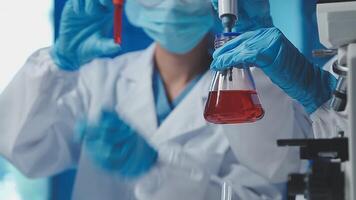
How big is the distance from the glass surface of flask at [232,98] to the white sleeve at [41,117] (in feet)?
1.62

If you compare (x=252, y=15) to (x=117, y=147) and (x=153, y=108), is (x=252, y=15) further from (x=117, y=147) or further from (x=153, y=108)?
(x=117, y=147)

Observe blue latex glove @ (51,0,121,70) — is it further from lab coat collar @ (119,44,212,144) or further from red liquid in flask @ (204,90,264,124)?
red liquid in flask @ (204,90,264,124)

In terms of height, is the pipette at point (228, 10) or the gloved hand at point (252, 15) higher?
the pipette at point (228, 10)

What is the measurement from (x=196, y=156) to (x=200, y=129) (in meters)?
0.07

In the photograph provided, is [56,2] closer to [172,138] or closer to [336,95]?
[172,138]

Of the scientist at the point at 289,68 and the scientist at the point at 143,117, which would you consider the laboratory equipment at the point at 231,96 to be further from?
the scientist at the point at 143,117

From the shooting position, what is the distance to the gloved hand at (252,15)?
1286 millimetres

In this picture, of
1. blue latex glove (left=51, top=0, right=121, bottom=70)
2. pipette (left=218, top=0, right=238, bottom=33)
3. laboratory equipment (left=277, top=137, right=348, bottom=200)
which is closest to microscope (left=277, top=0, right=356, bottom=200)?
laboratory equipment (left=277, top=137, right=348, bottom=200)

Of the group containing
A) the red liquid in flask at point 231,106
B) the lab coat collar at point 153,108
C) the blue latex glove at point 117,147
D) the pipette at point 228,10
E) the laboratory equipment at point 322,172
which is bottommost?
the blue latex glove at point 117,147

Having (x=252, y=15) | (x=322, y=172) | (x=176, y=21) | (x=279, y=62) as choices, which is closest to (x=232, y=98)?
(x=279, y=62)

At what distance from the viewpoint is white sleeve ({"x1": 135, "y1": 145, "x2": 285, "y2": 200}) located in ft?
4.47

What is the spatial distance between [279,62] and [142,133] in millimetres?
446

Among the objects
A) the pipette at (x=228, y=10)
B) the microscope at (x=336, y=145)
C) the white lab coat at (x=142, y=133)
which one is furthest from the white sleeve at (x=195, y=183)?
the microscope at (x=336, y=145)

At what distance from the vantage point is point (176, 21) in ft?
4.66
